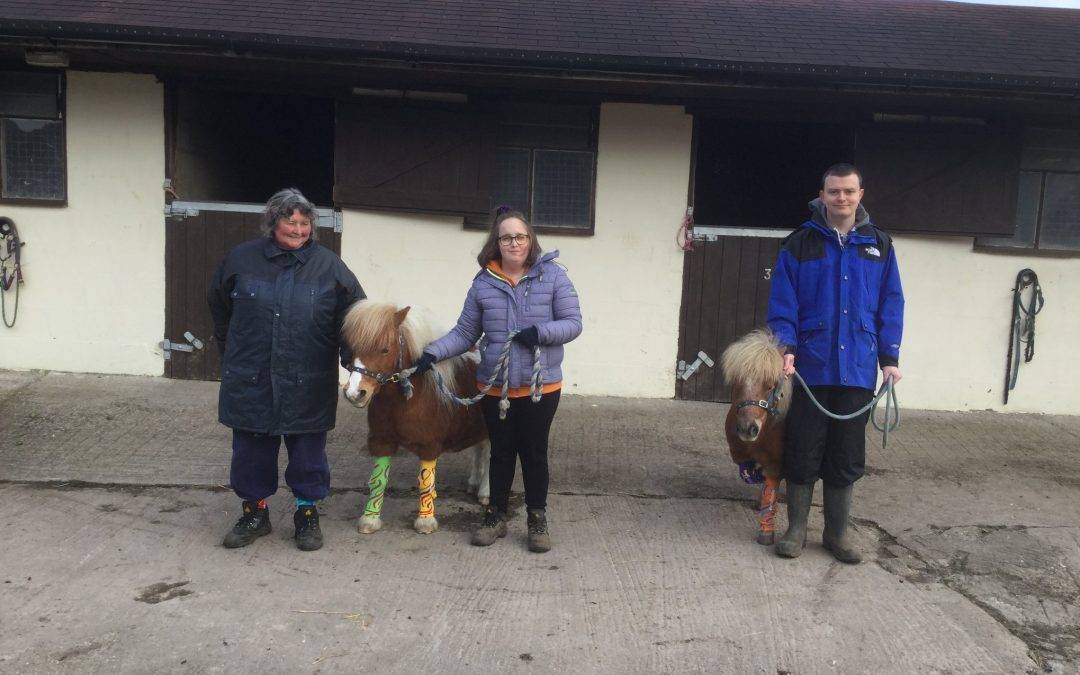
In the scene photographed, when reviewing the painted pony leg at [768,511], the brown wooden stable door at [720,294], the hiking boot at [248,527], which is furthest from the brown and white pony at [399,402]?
the brown wooden stable door at [720,294]

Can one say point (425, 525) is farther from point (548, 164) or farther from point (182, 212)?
point (182, 212)

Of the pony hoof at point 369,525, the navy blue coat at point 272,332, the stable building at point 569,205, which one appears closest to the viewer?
the navy blue coat at point 272,332

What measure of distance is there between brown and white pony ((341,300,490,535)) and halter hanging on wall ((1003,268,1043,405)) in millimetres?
4802

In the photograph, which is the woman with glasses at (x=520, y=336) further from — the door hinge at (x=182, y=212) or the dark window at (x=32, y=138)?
the dark window at (x=32, y=138)

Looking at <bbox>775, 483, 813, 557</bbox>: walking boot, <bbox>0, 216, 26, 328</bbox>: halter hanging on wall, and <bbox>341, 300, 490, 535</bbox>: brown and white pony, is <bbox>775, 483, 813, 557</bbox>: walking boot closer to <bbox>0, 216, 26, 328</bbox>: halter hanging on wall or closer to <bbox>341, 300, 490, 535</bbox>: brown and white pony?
<bbox>341, 300, 490, 535</bbox>: brown and white pony

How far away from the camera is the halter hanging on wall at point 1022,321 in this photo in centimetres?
706

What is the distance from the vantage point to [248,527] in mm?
4273

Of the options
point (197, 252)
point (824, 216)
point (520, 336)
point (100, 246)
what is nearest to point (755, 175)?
point (197, 252)

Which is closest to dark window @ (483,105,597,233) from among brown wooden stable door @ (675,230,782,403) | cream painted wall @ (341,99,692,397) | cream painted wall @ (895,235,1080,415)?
cream painted wall @ (341,99,692,397)

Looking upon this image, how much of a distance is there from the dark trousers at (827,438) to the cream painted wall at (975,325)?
3.34 meters

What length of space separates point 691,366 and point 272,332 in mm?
4004

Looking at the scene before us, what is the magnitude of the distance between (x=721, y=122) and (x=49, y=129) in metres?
6.75

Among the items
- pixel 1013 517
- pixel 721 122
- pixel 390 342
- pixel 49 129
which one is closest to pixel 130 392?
pixel 49 129

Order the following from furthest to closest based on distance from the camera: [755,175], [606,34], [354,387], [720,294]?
[755,175] → [720,294] → [606,34] → [354,387]
